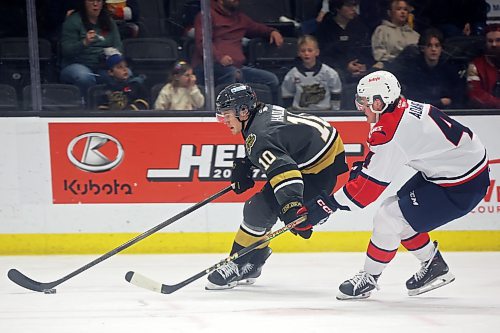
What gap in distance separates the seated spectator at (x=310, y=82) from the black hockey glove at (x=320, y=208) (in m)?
1.73

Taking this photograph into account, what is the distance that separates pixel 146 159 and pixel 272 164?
1.72m

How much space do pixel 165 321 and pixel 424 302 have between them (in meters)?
1.23

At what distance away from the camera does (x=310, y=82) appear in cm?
627

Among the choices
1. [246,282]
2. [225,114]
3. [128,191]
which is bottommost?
[246,282]

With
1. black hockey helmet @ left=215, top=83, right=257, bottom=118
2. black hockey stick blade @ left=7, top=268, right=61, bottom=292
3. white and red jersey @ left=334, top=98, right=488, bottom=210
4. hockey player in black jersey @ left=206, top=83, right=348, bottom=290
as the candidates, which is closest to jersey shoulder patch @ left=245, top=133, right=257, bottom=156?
hockey player in black jersey @ left=206, top=83, right=348, bottom=290

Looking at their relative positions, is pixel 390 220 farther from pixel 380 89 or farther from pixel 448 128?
pixel 380 89

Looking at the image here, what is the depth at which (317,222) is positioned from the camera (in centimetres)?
459

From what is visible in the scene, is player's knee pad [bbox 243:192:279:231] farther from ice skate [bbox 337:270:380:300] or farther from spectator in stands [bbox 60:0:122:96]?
spectator in stands [bbox 60:0:122:96]

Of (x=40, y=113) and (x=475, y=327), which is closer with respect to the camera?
(x=475, y=327)

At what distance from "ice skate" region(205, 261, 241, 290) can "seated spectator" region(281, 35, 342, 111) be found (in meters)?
1.52

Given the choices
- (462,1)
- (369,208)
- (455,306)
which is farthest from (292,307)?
(462,1)

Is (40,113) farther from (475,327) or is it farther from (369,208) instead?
(475,327)

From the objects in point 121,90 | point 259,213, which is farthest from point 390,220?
point 121,90

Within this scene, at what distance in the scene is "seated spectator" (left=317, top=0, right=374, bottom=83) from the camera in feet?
20.7
